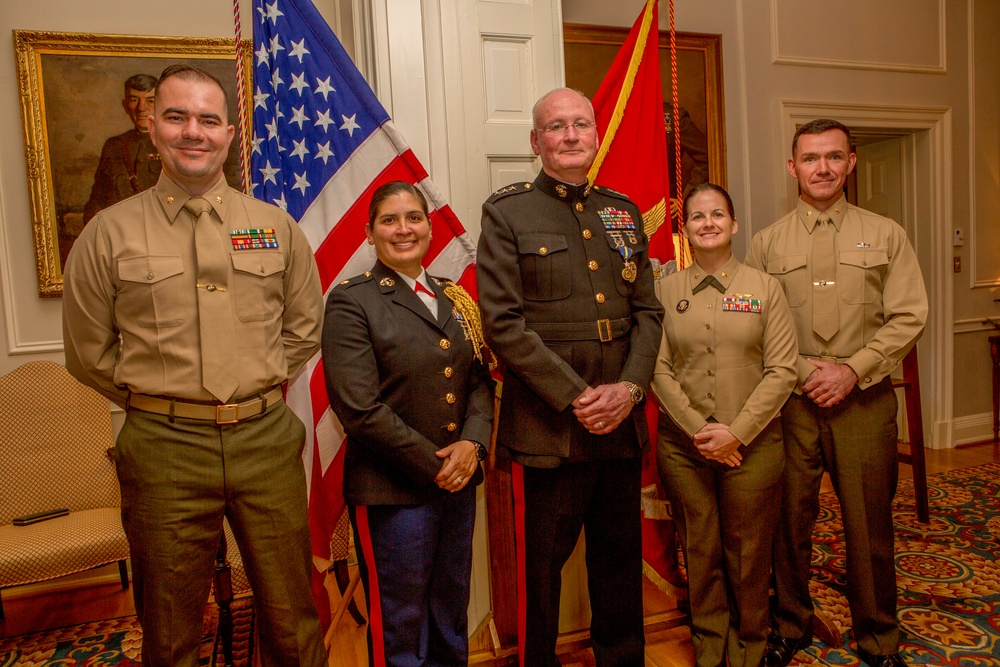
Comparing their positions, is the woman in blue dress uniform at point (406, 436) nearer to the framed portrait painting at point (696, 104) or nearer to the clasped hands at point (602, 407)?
the clasped hands at point (602, 407)

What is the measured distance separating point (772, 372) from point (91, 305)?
6.05ft

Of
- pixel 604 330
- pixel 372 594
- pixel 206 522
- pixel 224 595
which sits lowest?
pixel 224 595

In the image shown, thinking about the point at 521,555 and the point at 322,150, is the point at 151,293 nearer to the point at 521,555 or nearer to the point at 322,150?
the point at 322,150

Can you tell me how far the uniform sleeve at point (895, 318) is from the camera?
85.3 inches

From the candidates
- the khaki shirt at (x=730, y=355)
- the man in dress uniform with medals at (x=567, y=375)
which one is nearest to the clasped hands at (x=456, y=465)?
the man in dress uniform with medals at (x=567, y=375)

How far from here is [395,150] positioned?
2.26 meters

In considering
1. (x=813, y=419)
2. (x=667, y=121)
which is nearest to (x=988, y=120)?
(x=667, y=121)

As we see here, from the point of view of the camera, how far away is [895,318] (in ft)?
7.28

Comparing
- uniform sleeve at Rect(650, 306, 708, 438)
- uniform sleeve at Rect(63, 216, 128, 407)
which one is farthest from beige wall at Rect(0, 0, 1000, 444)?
uniform sleeve at Rect(650, 306, 708, 438)

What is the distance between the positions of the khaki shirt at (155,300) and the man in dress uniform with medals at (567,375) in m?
0.59

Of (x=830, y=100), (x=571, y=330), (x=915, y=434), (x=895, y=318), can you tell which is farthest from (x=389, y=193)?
(x=830, y=100)

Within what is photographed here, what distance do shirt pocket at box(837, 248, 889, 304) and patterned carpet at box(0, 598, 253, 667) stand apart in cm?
246

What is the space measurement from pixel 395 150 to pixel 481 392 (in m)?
0.90

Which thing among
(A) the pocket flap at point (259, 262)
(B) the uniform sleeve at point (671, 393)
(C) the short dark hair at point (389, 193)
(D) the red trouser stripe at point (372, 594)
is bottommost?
Answer: (D) the red trouser stripe at point (372, 594)
